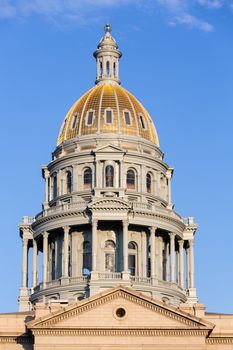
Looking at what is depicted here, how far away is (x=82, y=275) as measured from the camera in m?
124

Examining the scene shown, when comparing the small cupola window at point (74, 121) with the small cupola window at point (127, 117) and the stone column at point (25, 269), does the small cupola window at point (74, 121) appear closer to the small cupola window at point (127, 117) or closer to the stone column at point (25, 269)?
the small cupola window at point (127, 117)

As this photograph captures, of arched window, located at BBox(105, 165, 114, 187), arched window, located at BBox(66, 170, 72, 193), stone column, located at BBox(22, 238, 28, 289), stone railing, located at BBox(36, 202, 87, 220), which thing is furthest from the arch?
stone column, located at BBox(22, 238, 28, 289)

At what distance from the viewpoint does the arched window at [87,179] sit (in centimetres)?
12888

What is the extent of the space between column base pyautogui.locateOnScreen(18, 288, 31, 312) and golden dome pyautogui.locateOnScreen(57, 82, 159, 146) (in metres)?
16.5

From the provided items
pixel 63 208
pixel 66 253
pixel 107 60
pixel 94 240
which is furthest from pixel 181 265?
pixel 107 60

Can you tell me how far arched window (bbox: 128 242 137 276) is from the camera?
12531 centimetres

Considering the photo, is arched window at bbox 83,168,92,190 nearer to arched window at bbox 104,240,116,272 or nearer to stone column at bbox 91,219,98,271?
stone column at bbox 91,219,98,271

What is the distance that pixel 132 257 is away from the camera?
125938 mm

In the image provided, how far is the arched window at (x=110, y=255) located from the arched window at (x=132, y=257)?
1714mm

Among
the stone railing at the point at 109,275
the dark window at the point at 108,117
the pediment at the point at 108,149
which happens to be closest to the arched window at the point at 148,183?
the pediment at the point at 108,149

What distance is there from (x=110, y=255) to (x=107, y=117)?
51.3 feet

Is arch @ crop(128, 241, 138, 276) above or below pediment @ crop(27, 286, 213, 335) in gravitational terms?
above

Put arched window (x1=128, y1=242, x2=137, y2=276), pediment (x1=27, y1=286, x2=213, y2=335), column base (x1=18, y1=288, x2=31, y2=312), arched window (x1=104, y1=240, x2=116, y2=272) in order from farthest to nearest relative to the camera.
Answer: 1. column base (x1=18, y1=288, x2=31, y2=312)
2. arched window (x1=128, y1=242, x2=137, y2=276)
3. arched window (x1=104, y1=240, x2=116, y2=272)
4. pediment (x1=27, y1=286, x2=213, y2=335)

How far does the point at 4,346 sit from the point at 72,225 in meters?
28.6
